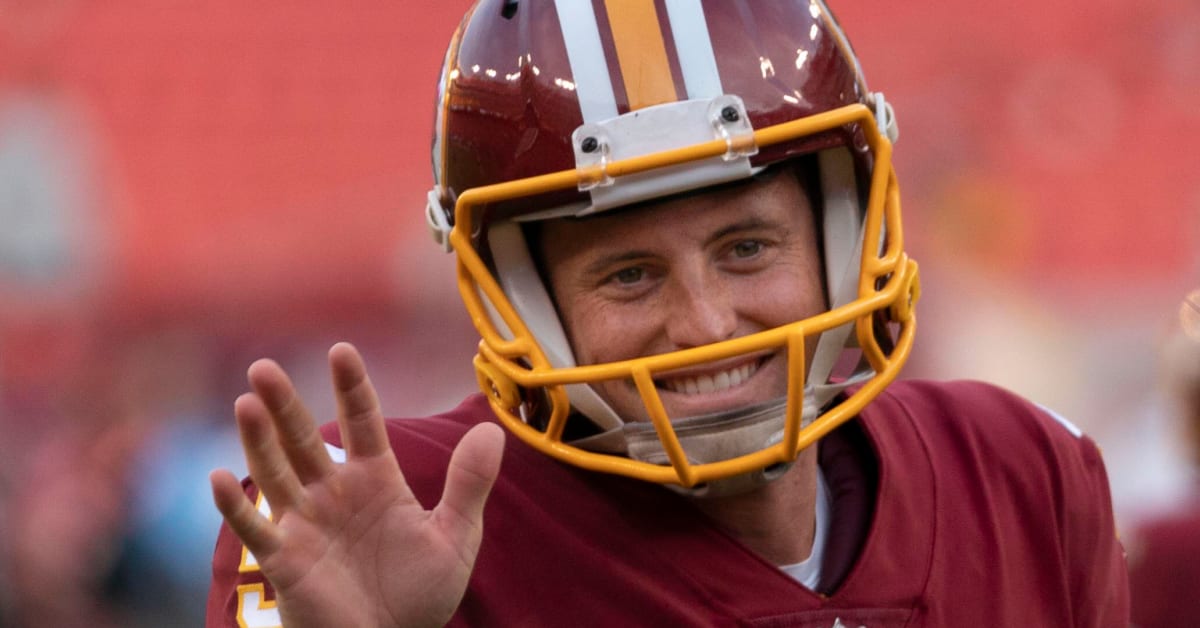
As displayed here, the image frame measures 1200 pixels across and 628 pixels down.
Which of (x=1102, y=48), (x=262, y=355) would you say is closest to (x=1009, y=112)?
(x=1102, y=48)

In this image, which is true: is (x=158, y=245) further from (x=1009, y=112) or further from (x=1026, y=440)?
(x=1026, y=440)

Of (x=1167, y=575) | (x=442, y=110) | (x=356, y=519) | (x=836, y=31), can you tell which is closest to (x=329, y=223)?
(x=1167, y=575)

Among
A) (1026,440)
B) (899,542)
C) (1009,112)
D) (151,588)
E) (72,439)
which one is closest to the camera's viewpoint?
(899,542)

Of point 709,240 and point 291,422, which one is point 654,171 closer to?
point 709,240

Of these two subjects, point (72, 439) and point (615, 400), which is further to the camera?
point (72, 439)

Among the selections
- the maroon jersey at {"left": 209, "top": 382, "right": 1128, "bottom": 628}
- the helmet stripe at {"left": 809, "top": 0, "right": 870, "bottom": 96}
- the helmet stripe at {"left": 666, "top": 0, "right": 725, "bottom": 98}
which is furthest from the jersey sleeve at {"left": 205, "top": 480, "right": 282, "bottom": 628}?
the helmet stripe at {"left": 809, "top": 0, "right": 870, "bottom": 96}

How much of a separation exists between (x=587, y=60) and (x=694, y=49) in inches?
5.3

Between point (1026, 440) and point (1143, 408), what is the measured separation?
12.5ft

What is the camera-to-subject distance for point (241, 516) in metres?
1.44

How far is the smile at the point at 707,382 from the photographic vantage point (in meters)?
1.82

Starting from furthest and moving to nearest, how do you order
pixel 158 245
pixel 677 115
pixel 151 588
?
pixel 158 245 → pixel 151 588 → pixel 677 115

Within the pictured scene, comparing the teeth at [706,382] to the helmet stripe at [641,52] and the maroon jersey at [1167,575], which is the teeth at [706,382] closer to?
the helmet stripe at [641,52]

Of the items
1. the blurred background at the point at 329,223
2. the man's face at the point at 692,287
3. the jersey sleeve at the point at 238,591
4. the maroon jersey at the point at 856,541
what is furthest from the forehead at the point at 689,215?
the blurred background at the point at 329,223

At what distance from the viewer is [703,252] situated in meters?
1.83
